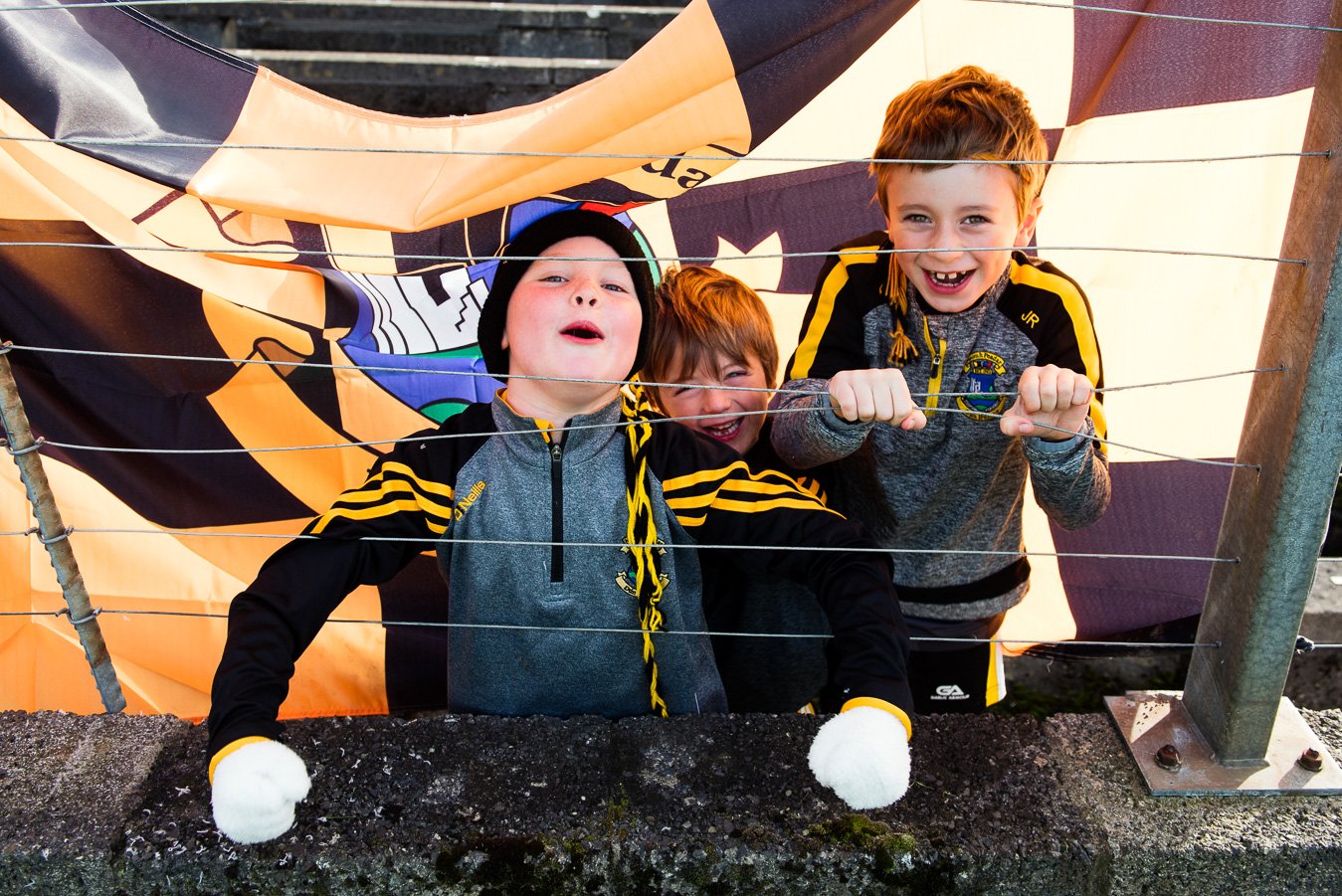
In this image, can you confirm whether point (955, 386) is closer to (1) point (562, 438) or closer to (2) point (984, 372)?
(2) point (984, 372)

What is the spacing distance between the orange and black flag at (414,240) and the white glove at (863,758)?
1.03 metres

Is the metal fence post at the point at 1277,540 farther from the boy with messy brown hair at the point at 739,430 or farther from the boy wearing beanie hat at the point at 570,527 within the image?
the boy with messy brown hair at the point at 739,430

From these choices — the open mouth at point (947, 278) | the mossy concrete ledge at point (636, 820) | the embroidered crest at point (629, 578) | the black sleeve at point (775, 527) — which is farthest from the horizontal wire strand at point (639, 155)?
the mossy concrete ledge at point (636, 820)

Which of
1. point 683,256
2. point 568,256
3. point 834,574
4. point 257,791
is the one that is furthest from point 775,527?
point 683,256

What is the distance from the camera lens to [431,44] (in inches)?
264

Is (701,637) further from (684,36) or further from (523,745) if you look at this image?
(684,36)

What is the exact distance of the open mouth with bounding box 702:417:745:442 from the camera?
2.45 metres

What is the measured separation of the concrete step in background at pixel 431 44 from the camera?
6535mm

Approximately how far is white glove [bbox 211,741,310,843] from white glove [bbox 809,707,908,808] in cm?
71

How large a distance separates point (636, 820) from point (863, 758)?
0.34 meters

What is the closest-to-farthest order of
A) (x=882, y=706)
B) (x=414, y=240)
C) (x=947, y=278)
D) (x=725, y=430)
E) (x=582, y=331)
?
1. (x=882, y=706)
2. (x=582, y=331)
3. (x=947, y=278)
4. (x=725, y=430)
5. (x=414, y=240)

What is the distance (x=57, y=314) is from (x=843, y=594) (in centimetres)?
182

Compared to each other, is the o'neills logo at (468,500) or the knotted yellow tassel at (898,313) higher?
the knotted yellow tassel at (898,313)

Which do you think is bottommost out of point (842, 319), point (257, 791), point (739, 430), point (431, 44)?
point (257, 791)
